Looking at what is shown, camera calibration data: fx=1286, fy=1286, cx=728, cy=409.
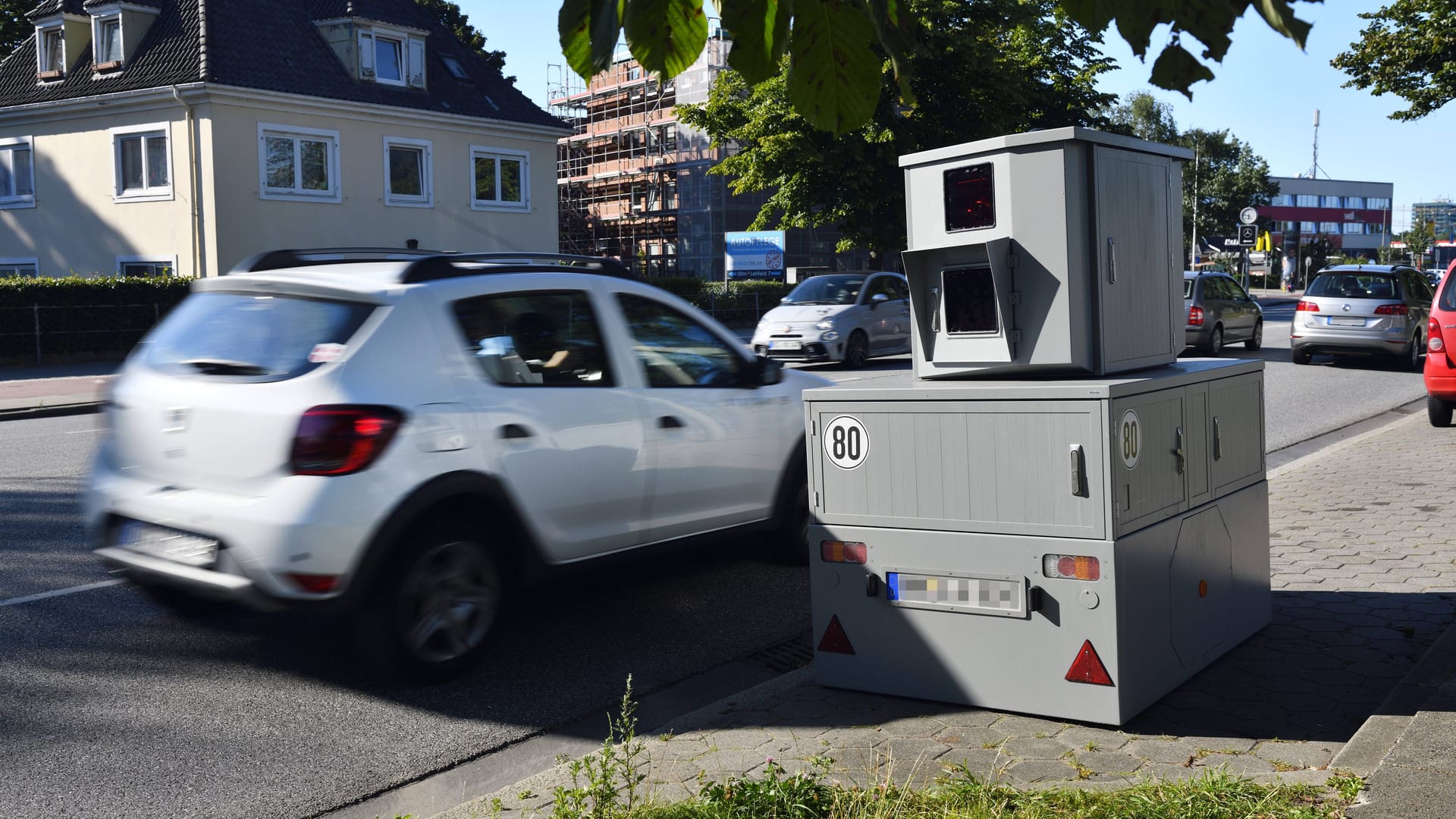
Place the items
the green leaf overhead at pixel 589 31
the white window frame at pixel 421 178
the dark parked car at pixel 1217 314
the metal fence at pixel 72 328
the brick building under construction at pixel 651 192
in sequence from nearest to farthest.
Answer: the green leaf overhead at pixel 589 31, the metal fence at pixel 72 328, the dark parked car at pixel 1217 314, the white window frame at pixel 421 178, the brick building under construction at pixel 651 192

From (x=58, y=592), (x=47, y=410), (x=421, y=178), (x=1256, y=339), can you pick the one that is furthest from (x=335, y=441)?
(x=421, y=178)

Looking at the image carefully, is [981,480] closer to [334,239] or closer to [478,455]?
[478,455]

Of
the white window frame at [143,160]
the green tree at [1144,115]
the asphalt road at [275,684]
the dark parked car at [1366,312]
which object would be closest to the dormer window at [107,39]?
the white window frame at [143,160]

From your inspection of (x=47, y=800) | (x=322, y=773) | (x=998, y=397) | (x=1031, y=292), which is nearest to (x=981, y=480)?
(x=998, y=397)

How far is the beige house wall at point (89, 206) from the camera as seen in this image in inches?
1236

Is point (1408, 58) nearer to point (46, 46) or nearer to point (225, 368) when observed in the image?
point (225, 368)

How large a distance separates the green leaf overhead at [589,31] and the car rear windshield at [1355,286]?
22.1 metres

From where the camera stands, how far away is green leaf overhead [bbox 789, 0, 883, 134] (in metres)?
2.77

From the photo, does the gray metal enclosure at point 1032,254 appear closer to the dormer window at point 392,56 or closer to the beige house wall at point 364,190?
the beige house wall at point 364,190

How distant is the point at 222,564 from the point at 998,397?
2975 mm

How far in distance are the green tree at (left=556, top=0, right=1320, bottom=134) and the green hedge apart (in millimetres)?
24376

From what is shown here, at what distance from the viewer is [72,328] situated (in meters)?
24.4

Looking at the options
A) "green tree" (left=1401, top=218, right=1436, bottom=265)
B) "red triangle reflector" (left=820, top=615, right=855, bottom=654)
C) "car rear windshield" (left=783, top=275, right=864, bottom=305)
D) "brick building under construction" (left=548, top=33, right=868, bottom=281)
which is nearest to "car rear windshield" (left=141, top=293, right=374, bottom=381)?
"red triangle reflector" (left=820, top=615, right=855, bottom=654)

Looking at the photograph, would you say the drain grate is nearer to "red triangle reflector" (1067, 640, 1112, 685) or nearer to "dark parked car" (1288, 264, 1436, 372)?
"red triangle reflector" (1067, 640, 1112, 685)
